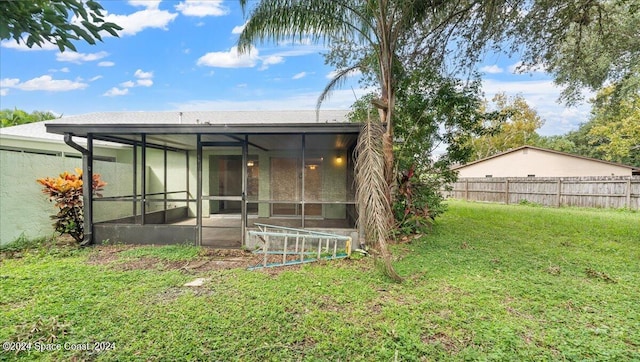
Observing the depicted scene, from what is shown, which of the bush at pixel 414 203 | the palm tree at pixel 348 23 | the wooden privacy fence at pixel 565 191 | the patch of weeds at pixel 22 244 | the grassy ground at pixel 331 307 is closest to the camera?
the grassy ground at pixel 331 307

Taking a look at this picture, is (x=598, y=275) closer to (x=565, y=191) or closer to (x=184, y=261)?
(x=184, y=261)

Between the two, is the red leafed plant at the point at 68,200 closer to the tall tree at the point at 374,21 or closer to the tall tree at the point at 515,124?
the tall tree at the point at 374,21

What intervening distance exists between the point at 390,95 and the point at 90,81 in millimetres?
17515

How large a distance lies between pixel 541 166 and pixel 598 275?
15821 millimetres

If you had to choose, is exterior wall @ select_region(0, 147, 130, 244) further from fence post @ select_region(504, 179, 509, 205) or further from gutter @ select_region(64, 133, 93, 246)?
fence post @ select_region(504, 179, 509, 205)

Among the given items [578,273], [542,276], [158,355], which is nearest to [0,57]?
[158,355]

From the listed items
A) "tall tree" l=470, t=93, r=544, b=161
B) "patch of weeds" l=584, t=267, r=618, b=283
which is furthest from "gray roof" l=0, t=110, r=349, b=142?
"tall tree" l=470, t=93, r=544, b=161

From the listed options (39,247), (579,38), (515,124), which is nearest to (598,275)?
(579,38)

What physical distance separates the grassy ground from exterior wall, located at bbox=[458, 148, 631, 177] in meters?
13.8

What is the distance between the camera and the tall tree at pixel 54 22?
152 centimetres

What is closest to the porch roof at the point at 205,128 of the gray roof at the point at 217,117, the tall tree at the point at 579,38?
the tall tree at the point at 579,38

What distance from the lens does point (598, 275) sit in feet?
13.5

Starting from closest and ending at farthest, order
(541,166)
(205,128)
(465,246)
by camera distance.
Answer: (205,128) → (465,246) → (541,166)

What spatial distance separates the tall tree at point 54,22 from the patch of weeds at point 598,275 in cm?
631
